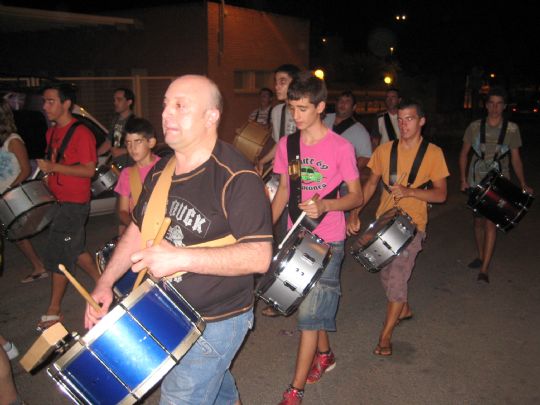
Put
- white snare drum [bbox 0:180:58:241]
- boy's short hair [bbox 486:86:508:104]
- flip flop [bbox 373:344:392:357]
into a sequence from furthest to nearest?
boy's short hair [bbox 486:86:508:104] < white snare drum [bbox 0:180:58:241] < flip flop [bbox 373:344:392:357]

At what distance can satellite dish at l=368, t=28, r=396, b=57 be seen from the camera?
35.3 metres

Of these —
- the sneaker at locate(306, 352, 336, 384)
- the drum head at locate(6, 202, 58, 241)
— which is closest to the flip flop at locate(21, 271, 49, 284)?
the drum head at locate(6, 202, 58, 241)

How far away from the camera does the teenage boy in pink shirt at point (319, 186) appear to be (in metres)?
3.45

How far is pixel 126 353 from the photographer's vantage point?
6.91 ft

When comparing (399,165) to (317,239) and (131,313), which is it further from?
(131,313)

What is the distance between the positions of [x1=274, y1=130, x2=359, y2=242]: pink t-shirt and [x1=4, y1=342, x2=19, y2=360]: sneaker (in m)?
2.65

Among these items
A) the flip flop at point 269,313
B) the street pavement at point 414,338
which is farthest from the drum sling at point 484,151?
the flip flop at point 269,313

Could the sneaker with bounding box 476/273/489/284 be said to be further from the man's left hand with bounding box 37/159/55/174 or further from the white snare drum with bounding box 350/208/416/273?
the man's left hand with bounding box 37/159/55/174

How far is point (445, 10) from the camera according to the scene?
84.2 feet

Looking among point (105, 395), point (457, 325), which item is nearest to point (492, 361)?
point (457, 325)

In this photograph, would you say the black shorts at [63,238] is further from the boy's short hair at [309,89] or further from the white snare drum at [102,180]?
the boy's short hair at [309,89]

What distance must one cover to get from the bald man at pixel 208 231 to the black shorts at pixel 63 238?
7.89 ft

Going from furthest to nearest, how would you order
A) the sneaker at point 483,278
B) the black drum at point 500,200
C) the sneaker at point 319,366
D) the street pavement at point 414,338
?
the sneaker at point 483,278 → the black drum at point 500,200 → the sneaker at point 319,366 → the street pavement at point 414,338

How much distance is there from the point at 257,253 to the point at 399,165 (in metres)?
2.42
